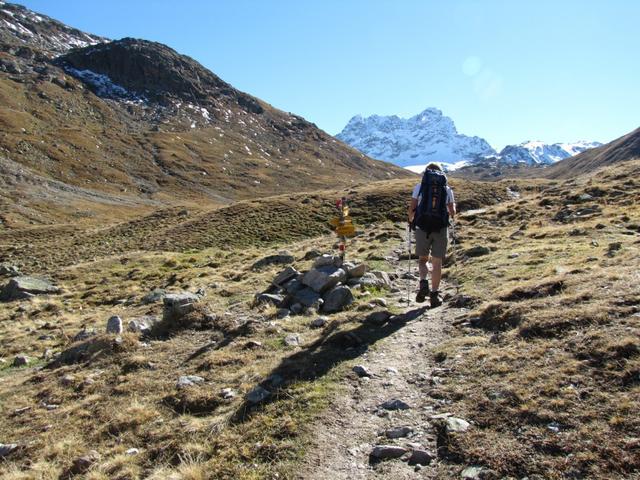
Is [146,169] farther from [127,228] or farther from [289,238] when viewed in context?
[289,238]

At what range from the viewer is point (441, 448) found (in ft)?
17.5

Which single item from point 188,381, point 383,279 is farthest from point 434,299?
point 188,381

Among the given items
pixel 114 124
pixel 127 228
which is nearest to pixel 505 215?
pixel 127 228

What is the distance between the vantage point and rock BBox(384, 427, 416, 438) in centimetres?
578

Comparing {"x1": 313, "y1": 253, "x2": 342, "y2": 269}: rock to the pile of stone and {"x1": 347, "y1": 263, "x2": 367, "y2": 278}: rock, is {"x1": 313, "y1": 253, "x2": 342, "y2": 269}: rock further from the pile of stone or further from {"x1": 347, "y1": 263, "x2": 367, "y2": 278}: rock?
{"x1": 347, "y1": 263, "x2": 367, "y2": 278}: rock

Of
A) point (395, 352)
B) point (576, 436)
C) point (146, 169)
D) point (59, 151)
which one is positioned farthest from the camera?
point (146, 169)

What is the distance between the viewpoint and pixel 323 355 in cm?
853

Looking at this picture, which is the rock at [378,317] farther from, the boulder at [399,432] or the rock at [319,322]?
the boulder at [399,432]

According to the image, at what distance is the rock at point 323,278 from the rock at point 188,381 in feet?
16.5

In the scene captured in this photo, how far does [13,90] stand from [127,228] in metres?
131

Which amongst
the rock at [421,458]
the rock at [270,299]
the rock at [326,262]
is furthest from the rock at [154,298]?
the rock at [421,458]

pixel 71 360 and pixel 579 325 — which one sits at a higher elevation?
pixel 579 325

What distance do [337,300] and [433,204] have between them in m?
3.68

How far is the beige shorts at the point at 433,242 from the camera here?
1034 cm
